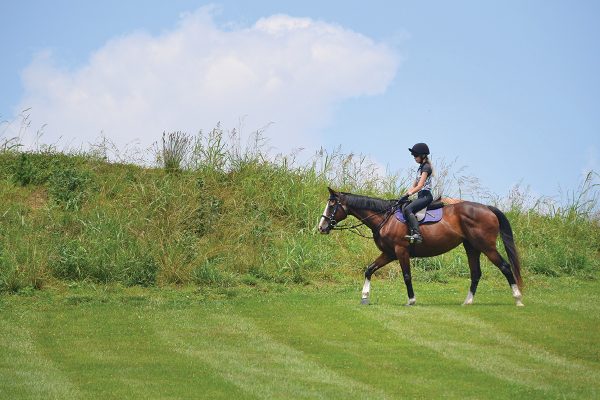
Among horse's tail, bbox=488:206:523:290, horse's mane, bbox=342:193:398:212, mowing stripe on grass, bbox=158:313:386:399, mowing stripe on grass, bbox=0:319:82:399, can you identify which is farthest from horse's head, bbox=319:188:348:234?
mowing stripe on grass, bbox=0:319:82:399

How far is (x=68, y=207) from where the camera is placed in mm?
24344

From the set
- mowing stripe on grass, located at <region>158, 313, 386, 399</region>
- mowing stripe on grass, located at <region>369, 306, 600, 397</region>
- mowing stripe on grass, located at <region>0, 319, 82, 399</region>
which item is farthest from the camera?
mowing stripe on grass, located at <region>369, 306, 600, 397</region>

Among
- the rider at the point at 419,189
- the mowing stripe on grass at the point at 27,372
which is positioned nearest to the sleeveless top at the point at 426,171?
the rider at the point at 419,189

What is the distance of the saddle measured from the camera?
1755 centimetres

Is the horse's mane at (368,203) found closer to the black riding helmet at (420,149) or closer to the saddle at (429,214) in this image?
the saddle at (429,214)

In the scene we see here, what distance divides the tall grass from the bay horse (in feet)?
13.9

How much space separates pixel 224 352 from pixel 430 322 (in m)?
3.73

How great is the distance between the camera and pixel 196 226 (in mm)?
23703

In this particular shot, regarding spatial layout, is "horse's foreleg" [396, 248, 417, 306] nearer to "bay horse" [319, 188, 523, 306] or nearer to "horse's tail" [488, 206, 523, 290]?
"bay horse" [319, 188, 523, 306]

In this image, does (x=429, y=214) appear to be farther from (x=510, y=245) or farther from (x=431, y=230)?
(x=510, y=245)

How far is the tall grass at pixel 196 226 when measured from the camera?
Result: 21.2 m

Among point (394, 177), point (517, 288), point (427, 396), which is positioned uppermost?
point (394, 177)

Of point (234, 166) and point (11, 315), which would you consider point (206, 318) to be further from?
point (234, 166)

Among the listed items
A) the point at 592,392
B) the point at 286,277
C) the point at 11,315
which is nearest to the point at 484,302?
the point at 286,277
